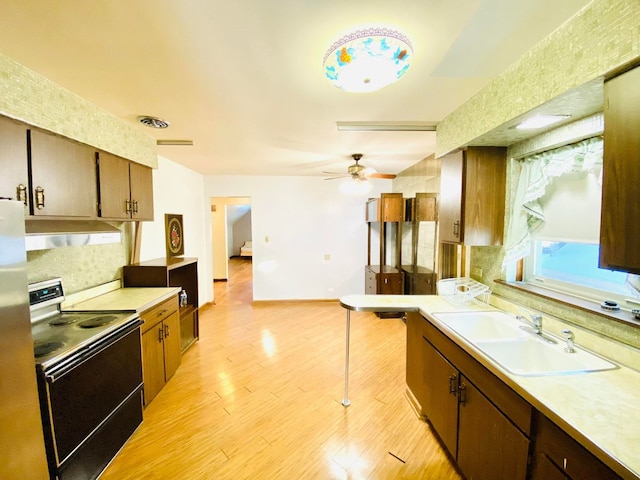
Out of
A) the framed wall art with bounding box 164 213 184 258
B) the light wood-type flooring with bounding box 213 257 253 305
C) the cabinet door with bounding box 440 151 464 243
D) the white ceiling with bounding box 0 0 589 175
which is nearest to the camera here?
the white ceiling with bounding box 0 0 589 175

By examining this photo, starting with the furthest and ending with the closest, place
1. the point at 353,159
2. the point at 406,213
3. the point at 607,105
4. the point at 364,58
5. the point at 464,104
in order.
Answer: the point at 406,213 < the point at 353,159 < the point at 464,104 < the point at 364,58 < the point at 607,105

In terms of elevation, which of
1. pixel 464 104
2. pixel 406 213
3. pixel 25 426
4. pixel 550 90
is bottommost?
pixel 25 426

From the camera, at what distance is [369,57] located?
1.15 m

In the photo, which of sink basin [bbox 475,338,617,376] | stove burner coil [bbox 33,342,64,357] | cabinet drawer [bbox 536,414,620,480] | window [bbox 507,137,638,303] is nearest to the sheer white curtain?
window [bbox 507,137,638,303]

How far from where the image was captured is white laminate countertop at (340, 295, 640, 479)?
0.76 metres

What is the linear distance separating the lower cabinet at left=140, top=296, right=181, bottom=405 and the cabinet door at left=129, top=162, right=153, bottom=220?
0.91 m

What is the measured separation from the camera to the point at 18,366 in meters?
1.17

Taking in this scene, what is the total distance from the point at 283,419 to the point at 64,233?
2038 millimetres

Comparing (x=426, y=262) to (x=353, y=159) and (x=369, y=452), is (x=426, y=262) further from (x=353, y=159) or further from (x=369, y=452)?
(x=369, y=452)

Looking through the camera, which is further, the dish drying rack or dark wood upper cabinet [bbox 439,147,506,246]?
the dish drying rack

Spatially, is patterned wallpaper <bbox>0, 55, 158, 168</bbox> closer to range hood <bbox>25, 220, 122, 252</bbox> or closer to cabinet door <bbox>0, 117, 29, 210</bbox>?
cabinet door <bbox>0, 117, 29, 210</bbox>

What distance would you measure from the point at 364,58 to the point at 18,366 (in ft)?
6.91

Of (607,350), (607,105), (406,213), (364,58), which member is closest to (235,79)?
(364,58)

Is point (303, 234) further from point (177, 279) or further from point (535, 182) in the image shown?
point (535, 182)
